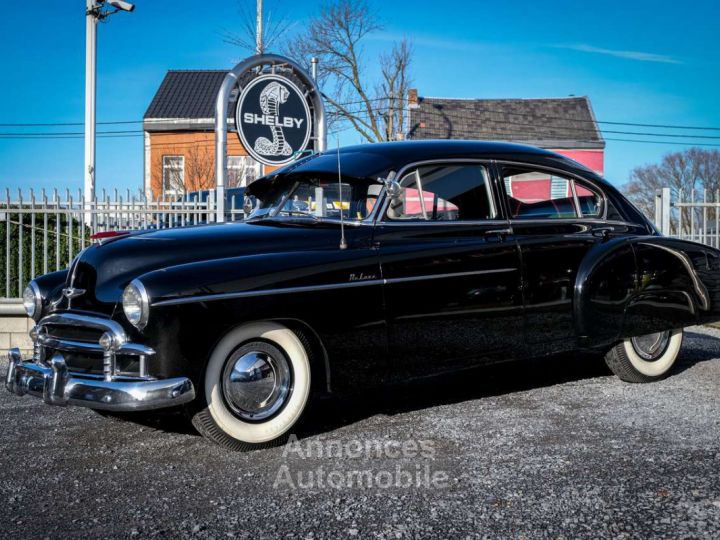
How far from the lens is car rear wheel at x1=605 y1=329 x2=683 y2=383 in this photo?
5500mm

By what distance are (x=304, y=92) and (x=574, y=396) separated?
235 inches

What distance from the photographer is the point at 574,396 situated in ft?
17.0

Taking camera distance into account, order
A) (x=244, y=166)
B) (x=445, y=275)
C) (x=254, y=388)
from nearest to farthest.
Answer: (x=254, y=388) → (x=445, y=275) → (x=244, y=166)

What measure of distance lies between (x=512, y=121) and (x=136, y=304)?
34.6 meters

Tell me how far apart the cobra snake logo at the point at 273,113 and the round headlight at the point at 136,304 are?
5.81 metres

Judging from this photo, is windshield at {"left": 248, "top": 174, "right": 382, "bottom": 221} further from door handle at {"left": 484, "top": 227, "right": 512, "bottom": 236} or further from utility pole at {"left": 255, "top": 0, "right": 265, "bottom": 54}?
utility pole at {"left": 255, "top": 0, "right": 265, "bottom": 54}

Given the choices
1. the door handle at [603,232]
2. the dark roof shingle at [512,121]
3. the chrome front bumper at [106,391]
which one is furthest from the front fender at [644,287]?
the dark roof shingle at [512,121]

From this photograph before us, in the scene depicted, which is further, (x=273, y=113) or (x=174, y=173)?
(x=174, y=173)

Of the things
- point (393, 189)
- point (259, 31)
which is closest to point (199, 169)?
point (259, 31)

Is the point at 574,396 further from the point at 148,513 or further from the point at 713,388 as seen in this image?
the point at 148,513

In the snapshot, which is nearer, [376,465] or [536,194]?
[376,465]

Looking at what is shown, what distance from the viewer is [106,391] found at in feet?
11.7

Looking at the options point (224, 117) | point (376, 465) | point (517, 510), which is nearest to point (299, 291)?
point (376, 465)

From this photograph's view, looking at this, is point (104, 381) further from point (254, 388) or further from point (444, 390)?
point (444, 390)
